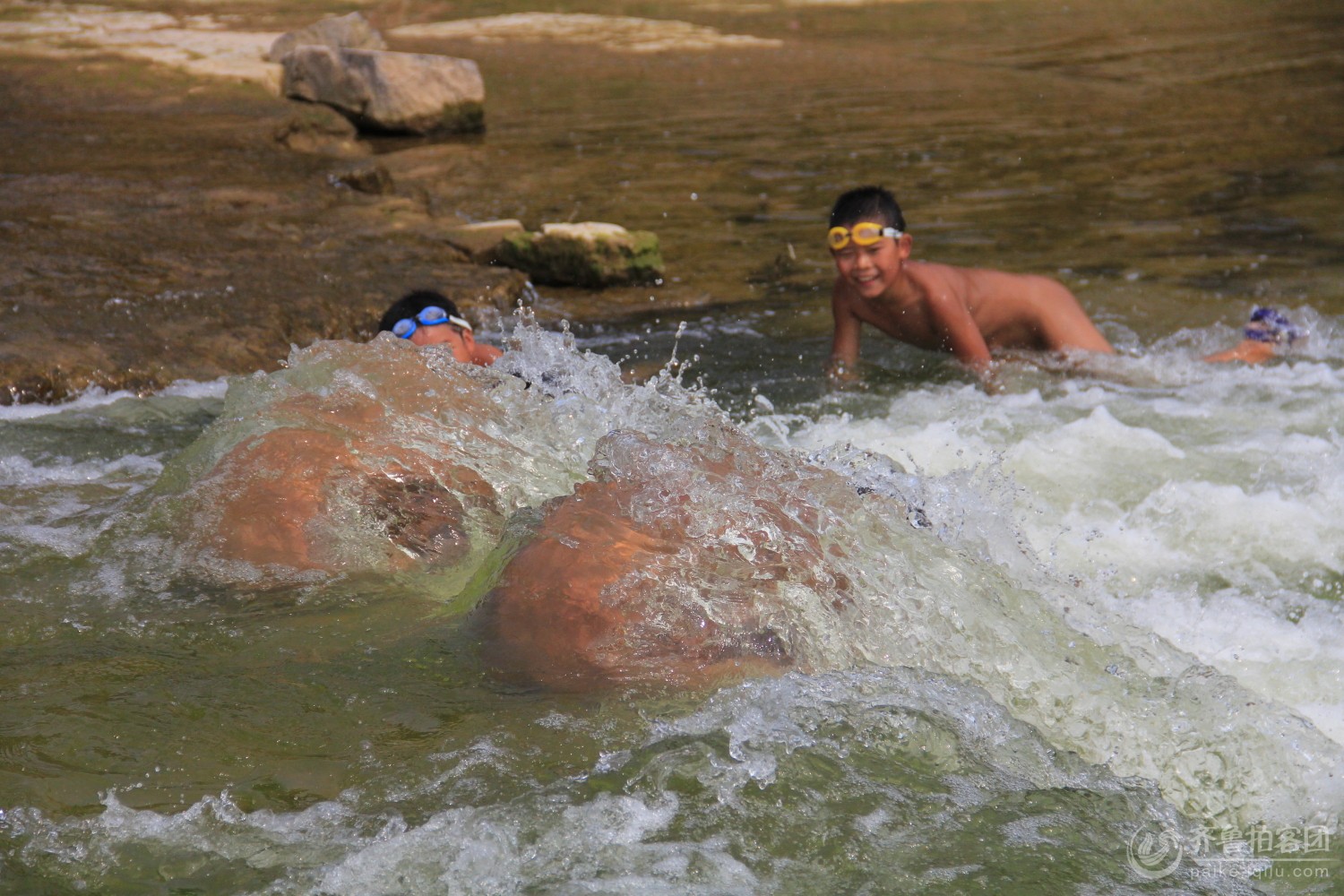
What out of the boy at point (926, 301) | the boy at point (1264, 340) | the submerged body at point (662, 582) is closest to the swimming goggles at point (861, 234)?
the boy at point (926, 301)

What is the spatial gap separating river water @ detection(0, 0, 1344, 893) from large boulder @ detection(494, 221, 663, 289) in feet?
4.07

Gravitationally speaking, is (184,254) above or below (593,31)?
below

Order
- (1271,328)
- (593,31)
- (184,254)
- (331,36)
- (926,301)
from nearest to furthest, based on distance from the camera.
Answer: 1. (926,301)
2. (1271,328)
3. (184,254)
4. (331,36)
5. (593,31)

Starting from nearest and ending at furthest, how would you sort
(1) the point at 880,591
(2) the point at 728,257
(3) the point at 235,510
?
(1) the point at 880,591
(3) the point at 235,510
(2) the point at 728,257

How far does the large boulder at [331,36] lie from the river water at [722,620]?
948cm

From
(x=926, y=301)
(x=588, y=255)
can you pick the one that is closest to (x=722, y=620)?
(x=926, y=301)

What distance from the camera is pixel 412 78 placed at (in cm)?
1284

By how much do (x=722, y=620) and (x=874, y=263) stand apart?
3.36 metres

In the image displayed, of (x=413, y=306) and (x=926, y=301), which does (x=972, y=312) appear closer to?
(x=926, y=301)

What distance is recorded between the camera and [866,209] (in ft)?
18.7

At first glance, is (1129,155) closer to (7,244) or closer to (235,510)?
(7,244)

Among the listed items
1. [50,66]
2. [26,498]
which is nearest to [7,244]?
[26,498]

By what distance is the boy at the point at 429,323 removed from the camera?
15.5 ft

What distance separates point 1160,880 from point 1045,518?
2.27 meters
